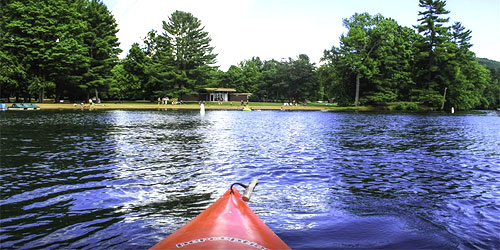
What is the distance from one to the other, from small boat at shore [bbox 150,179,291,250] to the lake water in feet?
4.80

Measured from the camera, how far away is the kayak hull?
12.9 ft

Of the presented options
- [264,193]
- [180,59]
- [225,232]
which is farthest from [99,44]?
[225,232]

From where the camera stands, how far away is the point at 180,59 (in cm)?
7988

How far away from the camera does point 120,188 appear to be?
30.9ft

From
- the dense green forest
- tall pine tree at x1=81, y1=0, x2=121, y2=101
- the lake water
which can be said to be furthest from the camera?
tall pine tree at x1=81, y1=0, x2=121, y2=101

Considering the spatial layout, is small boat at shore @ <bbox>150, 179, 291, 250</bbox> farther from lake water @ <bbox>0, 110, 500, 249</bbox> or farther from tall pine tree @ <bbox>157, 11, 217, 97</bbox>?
tall pine tree @ <bbox>157, 11, 217, 97</bbox>

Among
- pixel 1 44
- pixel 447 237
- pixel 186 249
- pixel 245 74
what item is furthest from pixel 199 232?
pixel 245 74

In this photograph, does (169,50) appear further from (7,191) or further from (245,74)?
(7,191)

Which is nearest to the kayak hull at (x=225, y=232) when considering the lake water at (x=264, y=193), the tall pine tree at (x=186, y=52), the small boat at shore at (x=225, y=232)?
the small boat at shore at (x=225, y=232)

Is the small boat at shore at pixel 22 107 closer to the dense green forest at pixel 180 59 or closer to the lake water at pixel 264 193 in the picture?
the dense green forest at pixel 180 59

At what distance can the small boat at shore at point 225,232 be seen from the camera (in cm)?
394

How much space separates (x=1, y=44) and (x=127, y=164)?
6085 cm

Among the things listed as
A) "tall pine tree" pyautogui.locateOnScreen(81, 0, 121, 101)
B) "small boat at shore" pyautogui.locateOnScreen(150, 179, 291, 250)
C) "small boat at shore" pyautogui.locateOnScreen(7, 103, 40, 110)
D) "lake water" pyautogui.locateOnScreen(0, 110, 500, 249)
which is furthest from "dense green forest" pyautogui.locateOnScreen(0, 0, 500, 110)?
"small boat at shore" pyautogui.locateOnScreen(150, 179, 291, 250)

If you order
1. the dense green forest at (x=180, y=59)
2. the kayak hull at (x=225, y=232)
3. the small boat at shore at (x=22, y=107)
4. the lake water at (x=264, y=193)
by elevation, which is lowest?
the lake water at (x=264, y=193)
